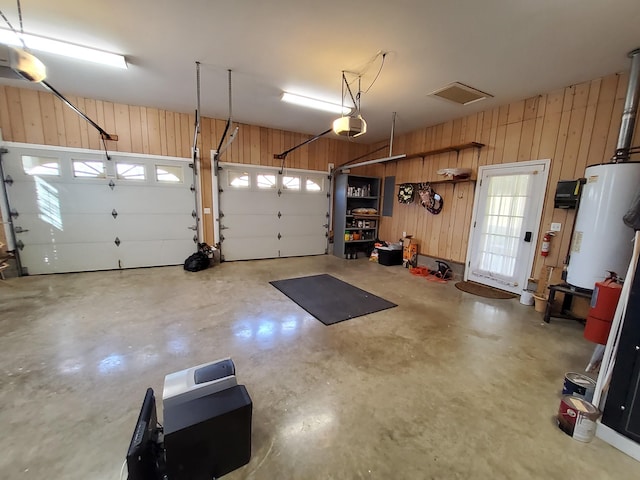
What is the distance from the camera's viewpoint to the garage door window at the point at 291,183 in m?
6.30

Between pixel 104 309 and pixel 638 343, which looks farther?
pixel 104 309

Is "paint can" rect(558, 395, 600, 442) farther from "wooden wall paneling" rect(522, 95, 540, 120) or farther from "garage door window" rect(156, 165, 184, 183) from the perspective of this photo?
"garage door window" rect(156, 165, 184, 183)

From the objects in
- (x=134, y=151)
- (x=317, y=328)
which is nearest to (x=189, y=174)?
(x=134, y=151)

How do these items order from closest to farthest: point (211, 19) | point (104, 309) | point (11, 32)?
point (211, 19), point (11, 32), point (104, 309)

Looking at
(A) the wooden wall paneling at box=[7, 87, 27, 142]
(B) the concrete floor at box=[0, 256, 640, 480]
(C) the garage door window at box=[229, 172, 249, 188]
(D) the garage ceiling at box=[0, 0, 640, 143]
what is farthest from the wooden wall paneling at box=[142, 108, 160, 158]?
(B) the concrete floor at box=[0, 256, 640, 480]

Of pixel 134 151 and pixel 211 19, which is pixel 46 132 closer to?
pixel 134 151

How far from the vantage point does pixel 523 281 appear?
13.3ft

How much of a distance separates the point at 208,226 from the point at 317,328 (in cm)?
390

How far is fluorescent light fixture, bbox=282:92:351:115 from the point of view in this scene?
4070 mm

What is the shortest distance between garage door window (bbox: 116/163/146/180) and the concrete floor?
7.31ft

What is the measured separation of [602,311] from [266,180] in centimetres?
574

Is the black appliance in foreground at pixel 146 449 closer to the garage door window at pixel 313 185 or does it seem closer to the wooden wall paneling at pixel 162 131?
the wooden wall paneling at pixel 162 131

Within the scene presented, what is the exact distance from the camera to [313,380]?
207cm

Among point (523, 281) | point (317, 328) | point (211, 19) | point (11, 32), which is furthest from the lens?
point (523, 281)
